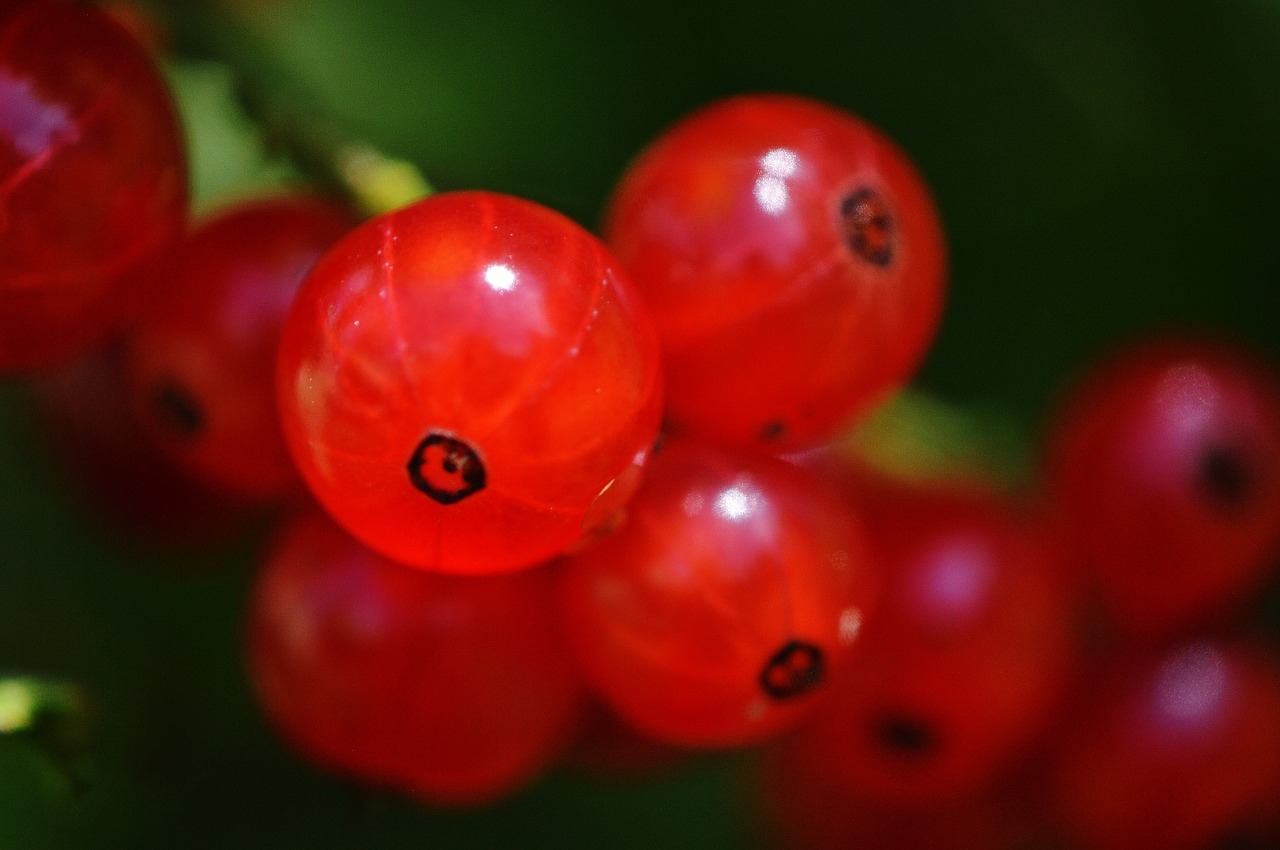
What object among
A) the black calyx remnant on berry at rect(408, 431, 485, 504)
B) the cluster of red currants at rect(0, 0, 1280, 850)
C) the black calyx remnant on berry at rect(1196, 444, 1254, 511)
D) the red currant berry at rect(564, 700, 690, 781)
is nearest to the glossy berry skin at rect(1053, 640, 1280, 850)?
the cluster of red currants at rect(0, 0, 1280, 850)

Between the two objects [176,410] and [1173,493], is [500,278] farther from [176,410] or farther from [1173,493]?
[1173,493]

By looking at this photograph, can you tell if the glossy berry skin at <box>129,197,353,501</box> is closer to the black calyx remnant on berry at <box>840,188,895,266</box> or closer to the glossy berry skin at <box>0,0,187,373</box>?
the glossy berry skin at <box>0,0,187,373</box>

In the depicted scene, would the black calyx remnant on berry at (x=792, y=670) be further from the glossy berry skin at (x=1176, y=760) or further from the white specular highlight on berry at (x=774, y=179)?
the glossy berry skin at (x=1176, y=760)

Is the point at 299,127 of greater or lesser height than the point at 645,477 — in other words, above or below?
above

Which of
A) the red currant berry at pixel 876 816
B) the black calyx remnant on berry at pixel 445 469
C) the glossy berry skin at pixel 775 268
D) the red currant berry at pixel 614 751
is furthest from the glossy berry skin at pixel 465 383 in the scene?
the red currant berry at pixel 876 816

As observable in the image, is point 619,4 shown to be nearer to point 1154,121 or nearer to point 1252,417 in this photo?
point 1154,121

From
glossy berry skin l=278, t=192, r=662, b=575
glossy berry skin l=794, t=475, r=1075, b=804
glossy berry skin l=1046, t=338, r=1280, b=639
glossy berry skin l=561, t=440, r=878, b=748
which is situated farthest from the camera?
glossy berry skin l=1046, t=338, r=1280, b=639

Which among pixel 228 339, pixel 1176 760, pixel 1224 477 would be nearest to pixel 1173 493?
pixel 1224 477

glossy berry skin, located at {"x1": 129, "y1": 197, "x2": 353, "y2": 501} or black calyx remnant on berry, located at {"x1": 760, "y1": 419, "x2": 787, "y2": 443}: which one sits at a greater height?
black calyx remnant on berry, located at {"x1": 760, "y1": 419, "x2": 787, "y2": 443}
